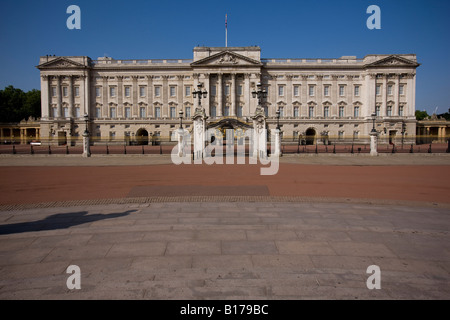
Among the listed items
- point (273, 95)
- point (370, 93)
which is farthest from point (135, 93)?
point (370, 93)

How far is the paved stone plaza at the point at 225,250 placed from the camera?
5027mm

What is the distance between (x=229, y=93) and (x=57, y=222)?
55.7m

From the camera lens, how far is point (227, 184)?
15.1 m

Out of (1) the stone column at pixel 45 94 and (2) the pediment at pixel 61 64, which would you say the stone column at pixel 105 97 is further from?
(1) the stone column at pixel 45 94

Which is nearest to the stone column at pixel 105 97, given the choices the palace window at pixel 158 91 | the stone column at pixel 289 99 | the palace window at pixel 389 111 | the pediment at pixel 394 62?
the palace window at pixel 158 91

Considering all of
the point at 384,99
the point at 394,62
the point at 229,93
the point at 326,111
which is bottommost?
the point at 326,111

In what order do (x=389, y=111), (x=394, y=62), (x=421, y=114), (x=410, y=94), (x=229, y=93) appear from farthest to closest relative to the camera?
(x=421, y=114) → (x=229, y=93) → (x=389, y=111) → (x=410, y=94) → (x=394, y=62)

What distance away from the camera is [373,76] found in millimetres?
60969

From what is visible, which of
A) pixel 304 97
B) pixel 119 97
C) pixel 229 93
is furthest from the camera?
pixel 119 97

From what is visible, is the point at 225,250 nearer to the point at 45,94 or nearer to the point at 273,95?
the point at 273,95

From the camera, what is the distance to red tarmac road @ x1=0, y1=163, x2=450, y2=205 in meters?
12.7

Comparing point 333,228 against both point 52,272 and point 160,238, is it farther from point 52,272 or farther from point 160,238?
point 52,272

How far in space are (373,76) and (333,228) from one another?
61962mm
